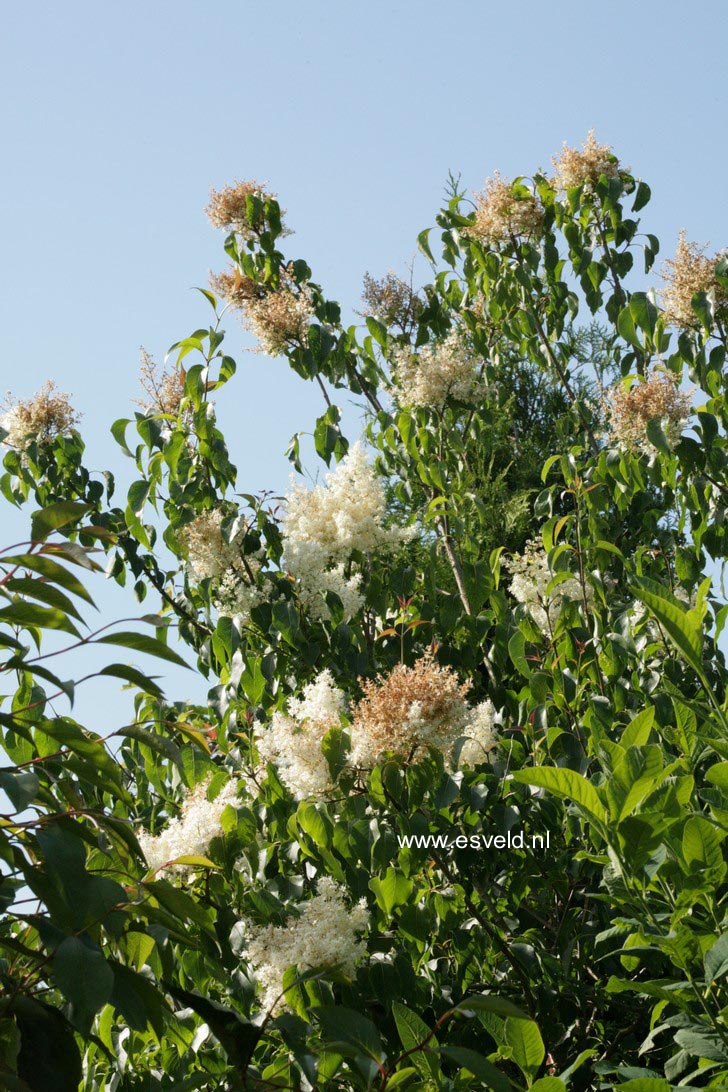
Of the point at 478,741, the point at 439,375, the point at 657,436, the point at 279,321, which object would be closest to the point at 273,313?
the point at 279,321

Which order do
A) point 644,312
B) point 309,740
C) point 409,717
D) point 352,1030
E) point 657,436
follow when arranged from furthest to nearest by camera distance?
1. point 644,312
2. point 657,436
3. point 309,740
4. point 409,717
5. point 352,1030

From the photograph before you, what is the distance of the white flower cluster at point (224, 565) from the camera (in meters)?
3.00

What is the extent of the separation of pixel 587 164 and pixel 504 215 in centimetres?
33

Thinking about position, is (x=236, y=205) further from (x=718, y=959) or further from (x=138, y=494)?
(x=718, y=959)

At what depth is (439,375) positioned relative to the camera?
3.46 metres

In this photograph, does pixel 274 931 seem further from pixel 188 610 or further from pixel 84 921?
pixel 188 610

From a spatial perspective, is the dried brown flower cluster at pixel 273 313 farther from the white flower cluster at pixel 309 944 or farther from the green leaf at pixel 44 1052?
the green leaf at pixel 44 1052

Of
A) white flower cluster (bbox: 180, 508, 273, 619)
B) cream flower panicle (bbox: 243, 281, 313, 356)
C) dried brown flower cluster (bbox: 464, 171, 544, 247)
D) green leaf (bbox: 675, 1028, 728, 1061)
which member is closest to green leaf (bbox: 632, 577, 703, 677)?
green leaf (bbox: 675, 1028, 728, 1061)

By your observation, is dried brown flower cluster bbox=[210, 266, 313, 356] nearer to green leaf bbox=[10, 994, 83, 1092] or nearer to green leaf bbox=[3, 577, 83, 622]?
green leaf bbox=[3, 577, 83, 622]

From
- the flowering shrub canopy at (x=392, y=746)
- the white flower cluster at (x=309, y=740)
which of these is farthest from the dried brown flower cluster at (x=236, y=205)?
the white flower cluster at (x=309, y=740)

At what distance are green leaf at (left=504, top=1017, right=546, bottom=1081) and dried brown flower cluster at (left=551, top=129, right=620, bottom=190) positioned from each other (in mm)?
2982

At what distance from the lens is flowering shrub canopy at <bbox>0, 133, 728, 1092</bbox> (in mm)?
1604

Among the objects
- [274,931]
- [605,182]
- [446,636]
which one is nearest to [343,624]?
[446,636]

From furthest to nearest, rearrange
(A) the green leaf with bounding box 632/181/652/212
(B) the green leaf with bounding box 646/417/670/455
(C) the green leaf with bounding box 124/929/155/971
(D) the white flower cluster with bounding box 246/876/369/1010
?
(A) the green leaf with bounding box 632/181/652/212
(B) the green leaf with bounding box 646/417/670/455
(D) the white flower cluster with bounding box 246/876/369/1010
(C) the green leaf with bounding box 124/929/155/971
